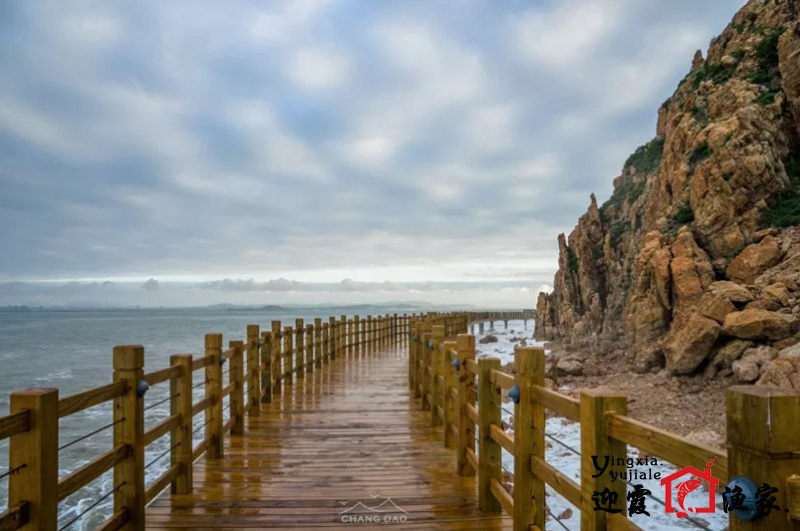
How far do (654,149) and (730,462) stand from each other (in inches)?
1441

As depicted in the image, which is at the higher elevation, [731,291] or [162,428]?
[731,291]

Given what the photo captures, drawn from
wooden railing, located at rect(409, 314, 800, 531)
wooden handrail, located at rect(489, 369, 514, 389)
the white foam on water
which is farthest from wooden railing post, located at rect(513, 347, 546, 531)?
the white foam on water

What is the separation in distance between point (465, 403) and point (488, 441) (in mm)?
876

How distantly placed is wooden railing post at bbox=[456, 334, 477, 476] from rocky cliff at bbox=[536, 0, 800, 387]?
9.42m

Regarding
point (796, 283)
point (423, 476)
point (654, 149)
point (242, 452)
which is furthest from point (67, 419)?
point (654, 149)

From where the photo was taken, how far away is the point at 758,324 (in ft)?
46.8

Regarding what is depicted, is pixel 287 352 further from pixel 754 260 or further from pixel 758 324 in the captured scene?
pixel 754 260

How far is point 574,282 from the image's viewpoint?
107 feet

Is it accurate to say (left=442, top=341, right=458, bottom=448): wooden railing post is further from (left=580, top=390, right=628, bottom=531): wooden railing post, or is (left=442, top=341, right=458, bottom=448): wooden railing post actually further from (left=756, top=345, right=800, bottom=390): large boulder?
(left=756, top=345, right=800, bottom=390): large boulder

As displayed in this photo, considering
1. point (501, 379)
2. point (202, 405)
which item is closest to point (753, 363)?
point (501, 379)

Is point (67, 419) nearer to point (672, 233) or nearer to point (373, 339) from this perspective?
point (373, 339)

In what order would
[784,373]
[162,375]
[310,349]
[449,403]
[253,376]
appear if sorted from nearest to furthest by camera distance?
[162,375] → [449,403] → [253,376] → [784,373] → [310,349]

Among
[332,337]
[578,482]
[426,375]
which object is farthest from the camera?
[332,337]

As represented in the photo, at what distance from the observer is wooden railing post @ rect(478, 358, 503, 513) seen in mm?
4352
